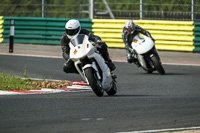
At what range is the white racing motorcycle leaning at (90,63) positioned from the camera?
10672 mm

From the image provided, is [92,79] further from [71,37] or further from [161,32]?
[161,32]

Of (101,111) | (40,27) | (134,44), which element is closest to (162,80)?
(134,44)

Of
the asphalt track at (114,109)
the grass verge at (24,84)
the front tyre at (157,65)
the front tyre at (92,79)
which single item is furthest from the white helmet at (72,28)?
the front tyre at (157,65)

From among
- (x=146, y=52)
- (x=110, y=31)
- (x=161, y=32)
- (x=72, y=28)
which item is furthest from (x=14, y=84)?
(x=110, y=31)

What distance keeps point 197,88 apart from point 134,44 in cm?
399

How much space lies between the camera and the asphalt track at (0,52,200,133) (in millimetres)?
7762

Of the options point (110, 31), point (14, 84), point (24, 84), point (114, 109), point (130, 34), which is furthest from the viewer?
point (110, 31)

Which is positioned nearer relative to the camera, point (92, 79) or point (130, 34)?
point (92, 79)

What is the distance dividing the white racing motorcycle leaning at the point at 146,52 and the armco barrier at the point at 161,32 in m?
4.94

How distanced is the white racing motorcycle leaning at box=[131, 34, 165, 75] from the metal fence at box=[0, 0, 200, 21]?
15.8 feet

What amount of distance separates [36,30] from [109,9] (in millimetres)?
3505

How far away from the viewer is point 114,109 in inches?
367

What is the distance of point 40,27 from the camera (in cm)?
2461

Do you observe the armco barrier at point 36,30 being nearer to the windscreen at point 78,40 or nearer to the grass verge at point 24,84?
the grass verge at point 24,84
